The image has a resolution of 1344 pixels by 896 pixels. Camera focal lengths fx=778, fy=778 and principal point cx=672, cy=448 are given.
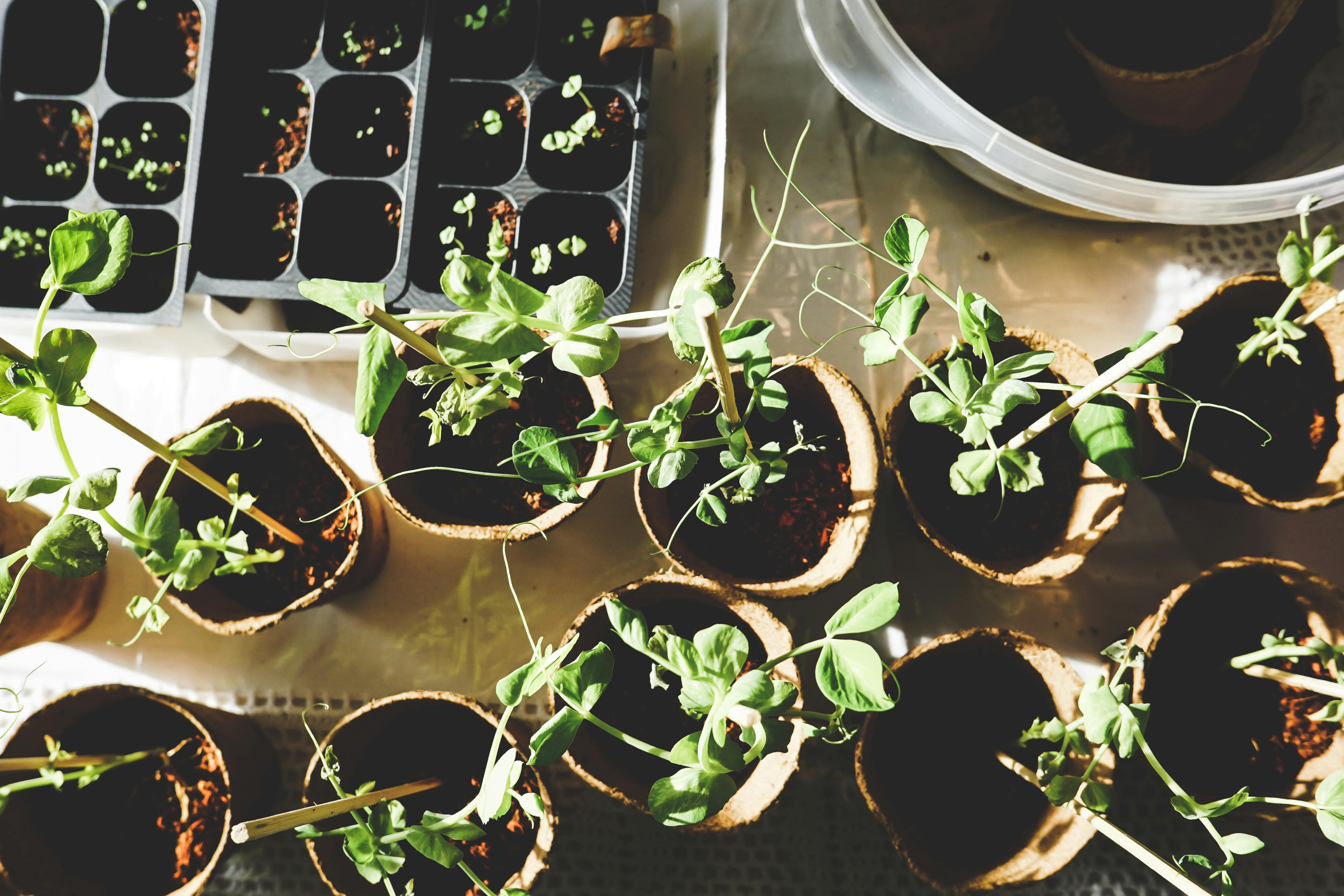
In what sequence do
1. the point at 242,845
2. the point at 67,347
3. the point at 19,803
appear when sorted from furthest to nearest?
1. the point at 242,845
2. the point at 19,803
3. the point at 67,347

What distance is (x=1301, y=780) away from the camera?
85 centimetres

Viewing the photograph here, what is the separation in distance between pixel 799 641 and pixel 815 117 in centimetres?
68

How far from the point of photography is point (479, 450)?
900mm

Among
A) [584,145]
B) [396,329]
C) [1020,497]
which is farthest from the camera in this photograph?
[584,145]

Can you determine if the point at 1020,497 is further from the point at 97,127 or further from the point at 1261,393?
the point at 97,127

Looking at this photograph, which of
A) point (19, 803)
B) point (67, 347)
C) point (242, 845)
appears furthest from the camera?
point (242, 845)

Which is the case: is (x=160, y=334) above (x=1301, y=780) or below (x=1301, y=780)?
above

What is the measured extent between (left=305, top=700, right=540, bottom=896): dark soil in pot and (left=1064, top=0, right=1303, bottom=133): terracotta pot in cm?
103

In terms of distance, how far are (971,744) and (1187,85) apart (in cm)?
80

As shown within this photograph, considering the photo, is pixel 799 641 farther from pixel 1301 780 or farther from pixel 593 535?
pixel 1301 780

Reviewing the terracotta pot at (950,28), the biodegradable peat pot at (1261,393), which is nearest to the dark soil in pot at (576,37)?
the terracotta pot at (950,28)

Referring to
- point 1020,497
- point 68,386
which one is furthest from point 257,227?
point 1020,497

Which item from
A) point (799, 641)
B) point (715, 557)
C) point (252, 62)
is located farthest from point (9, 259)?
point (799, 641)

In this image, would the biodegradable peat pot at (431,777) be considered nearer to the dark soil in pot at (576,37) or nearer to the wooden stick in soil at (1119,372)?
the wooden stick in soil at (1119,372)
